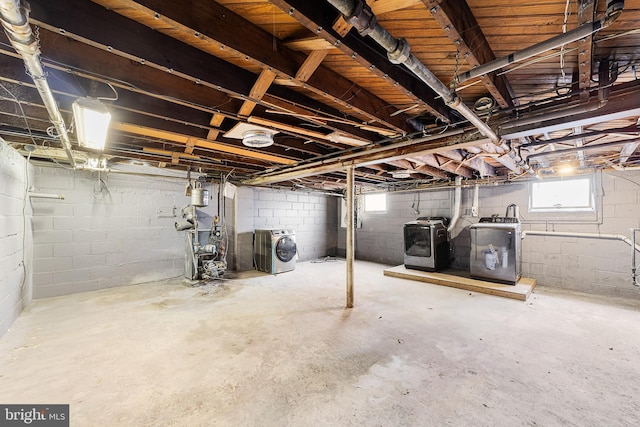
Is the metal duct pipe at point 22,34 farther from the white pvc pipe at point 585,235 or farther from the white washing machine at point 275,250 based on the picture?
the white pvc pipe at point 585,235

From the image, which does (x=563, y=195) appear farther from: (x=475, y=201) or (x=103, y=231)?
(x=103, y=231)

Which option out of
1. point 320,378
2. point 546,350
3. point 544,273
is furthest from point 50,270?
point 544,273

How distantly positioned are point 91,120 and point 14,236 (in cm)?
218

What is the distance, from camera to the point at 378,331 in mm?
2646

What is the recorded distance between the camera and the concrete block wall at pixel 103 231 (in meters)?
3.54

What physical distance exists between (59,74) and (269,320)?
2699 millimetres

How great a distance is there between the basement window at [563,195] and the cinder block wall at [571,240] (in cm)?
14

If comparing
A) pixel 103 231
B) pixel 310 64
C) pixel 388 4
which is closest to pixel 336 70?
pixel 310 64

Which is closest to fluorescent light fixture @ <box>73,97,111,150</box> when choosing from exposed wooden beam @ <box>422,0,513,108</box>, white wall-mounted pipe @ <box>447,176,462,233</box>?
exposed wooden beam @ <box>422,0,513,108</box>

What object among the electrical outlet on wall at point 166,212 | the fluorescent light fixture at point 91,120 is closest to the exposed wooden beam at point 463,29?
the fluorescent light fixture at point 91,120

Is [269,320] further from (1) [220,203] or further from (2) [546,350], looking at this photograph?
(1) [220,203]

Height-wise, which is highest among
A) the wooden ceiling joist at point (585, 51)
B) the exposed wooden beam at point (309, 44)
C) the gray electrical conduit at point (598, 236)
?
the exposed wooden beam at point (309, 44)

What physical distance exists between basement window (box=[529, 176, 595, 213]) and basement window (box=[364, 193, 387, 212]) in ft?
9.64

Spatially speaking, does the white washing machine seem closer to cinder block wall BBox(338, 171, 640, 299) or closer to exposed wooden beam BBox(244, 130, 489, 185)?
exposed wooden beam BBox(244, 130, 489, 185)
